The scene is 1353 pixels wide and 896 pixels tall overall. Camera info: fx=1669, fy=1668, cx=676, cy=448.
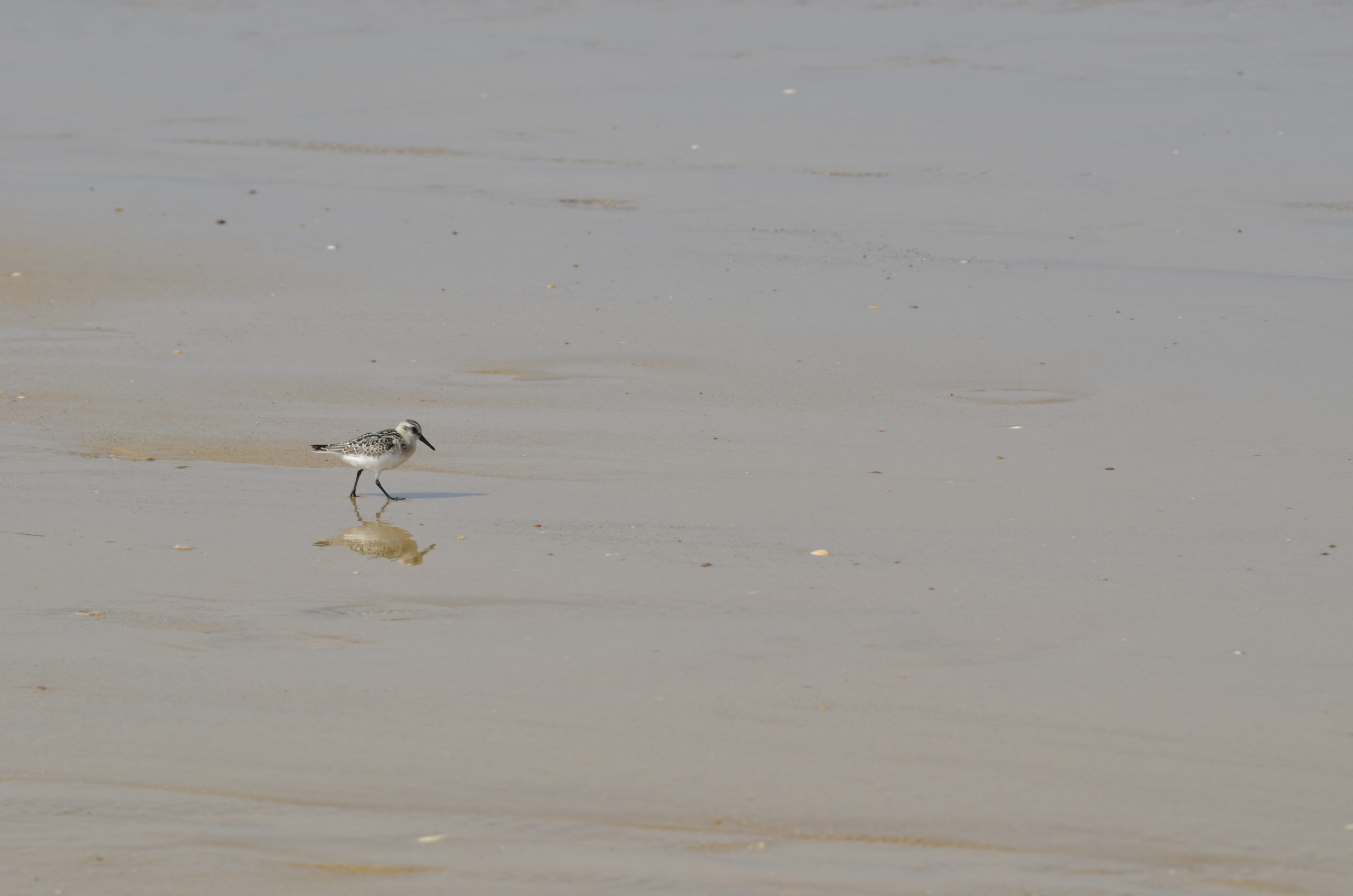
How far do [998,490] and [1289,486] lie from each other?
1.37 m

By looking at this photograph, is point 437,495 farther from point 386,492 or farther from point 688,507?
point 688,507

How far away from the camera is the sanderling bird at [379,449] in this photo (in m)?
7.89

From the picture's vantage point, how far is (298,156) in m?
17.4

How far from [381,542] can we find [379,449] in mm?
728

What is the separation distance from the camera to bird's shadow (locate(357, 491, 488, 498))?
7.99 meters

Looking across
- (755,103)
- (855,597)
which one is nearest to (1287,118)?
(755,103)

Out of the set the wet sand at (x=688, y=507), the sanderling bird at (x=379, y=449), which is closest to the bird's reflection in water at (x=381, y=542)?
the wet sand at (x=688, y=507)

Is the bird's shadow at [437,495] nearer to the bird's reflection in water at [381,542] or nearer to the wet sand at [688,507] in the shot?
the wet sand at [688,507]

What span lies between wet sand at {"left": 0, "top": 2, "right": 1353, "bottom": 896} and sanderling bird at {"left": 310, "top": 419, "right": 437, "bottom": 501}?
0.67 feet

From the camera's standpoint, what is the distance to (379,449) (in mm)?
7883

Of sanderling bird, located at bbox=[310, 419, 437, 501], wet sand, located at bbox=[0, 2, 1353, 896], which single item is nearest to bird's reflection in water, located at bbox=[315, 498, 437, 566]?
wet sand, located at bbox=[0, 2, 1353, 896]

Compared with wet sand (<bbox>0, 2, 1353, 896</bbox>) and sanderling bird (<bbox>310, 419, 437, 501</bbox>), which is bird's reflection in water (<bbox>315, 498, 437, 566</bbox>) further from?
sanderling bird (<bbox>310, 419, 437, 501</bbox>)

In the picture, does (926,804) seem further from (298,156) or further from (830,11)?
(830,11)

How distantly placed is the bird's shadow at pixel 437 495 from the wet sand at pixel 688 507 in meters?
0.02
